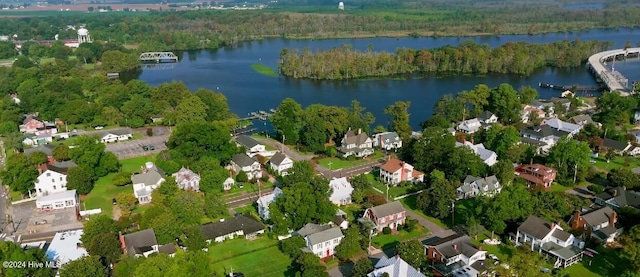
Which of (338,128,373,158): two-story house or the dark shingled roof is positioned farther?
(338,128,373,158): two-story house

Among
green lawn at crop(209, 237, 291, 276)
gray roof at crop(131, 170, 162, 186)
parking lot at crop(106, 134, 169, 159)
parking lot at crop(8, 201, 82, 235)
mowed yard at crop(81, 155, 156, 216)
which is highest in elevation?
gray roof at crop(131, 170, 162, 186)

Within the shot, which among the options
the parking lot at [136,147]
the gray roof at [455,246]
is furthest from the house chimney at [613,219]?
the parking lot at [136,147]

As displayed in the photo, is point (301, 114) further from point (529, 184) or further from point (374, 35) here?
point (374, 35)

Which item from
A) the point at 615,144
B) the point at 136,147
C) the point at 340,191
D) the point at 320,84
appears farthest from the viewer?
the point at 320,84

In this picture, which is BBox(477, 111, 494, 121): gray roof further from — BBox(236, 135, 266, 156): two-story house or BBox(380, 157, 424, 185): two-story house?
BBox(236, 135, 266, 156): two-story house

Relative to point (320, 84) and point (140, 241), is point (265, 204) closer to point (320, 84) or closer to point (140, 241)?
point (140, 241)

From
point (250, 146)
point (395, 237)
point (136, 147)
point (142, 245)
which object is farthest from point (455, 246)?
point (136, 147)

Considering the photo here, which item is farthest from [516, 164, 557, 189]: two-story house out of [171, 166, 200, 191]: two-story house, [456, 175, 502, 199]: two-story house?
[171, 166, 200, 191]: two-story house
